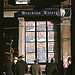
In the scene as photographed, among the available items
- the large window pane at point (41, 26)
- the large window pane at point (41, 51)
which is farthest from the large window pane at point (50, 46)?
the large window pane at point (41, 26)

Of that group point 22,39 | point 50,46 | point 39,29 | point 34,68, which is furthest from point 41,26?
point 34,68

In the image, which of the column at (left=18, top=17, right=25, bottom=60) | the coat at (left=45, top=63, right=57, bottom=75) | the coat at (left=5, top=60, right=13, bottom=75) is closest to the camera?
the coat at (left=45, top=63, right=57, bottom=75)

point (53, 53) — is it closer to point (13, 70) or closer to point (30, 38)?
point (30, 38)

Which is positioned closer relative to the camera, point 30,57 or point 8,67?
point 8,67

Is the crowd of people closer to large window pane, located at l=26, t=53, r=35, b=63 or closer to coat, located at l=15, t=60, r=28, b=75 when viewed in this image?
coat, located at l=15, t=60, r=28, b=75

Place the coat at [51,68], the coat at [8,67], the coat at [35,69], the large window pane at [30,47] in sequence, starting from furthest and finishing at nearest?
the large window pane at [30,47], the coat at [8,67], the coat at [51,68], the coat at [35,69]

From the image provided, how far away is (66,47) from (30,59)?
10.3 ft

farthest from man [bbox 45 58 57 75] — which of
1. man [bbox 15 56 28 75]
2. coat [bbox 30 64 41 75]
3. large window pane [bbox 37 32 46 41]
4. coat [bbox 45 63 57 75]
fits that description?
large window pane [bbox 37 32 46 41]

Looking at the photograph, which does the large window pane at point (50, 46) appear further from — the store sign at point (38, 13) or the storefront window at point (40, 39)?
the store sign at point (38, 13)

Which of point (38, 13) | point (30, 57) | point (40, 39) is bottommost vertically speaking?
point (30, 57)

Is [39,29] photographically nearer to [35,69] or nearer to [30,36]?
[30,36]

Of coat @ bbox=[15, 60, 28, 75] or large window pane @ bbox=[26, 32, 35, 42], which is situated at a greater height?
large window pane @ bbox=[26, 32, 35, 42]

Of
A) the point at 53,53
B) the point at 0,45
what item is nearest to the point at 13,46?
the point at 53,53

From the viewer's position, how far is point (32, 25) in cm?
2052
